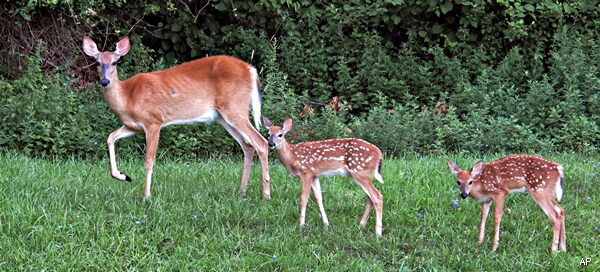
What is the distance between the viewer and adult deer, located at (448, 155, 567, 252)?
5.64 metres

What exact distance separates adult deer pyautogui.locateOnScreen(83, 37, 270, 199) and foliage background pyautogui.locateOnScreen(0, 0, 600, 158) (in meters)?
1.54

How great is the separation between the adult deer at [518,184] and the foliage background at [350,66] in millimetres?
3219

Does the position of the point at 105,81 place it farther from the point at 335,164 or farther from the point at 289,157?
the point at 335,164

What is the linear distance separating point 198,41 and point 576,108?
16.2ft

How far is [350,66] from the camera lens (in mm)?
11844

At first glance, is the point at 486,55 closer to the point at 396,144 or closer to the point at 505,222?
the point at 396,144

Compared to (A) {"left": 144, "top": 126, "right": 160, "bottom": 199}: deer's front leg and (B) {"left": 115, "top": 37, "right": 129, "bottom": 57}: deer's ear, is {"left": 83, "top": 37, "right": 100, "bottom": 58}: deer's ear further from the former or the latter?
(A) {"left": 144, "top": 126, "right": 160, "bottom": 199}: deer's front leg

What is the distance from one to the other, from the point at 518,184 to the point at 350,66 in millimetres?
6311

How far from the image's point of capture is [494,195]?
5785 millimetres

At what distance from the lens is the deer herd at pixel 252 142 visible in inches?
226

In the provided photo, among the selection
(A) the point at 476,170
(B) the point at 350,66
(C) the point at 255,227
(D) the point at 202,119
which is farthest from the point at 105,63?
(B) the point at 350,66

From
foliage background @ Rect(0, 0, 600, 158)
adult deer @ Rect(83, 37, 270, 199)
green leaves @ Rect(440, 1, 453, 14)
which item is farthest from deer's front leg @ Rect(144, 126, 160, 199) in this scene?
green leaves @ Rect(440, 1, 453, 14)

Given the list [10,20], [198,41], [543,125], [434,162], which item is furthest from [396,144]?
[10,20]

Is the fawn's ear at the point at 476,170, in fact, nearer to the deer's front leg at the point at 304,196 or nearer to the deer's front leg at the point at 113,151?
the deer's front leg at the point at 304,196
